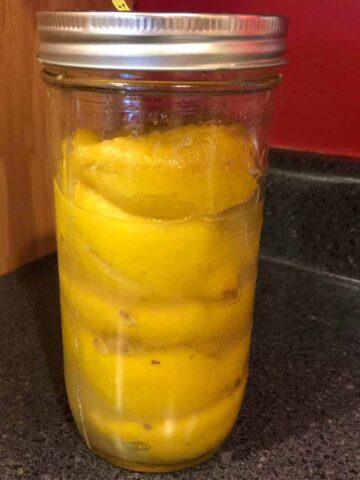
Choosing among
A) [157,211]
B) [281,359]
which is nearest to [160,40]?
[157,211]

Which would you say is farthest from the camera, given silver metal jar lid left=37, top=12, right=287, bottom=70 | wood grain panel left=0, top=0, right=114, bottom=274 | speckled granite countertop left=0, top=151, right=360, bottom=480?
wood grain panel left=0, top=0, right=114, bottom=274

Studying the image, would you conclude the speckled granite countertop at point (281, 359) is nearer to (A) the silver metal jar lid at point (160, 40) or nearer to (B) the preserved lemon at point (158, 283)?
(B) the preserved lemon at point (158, 283)

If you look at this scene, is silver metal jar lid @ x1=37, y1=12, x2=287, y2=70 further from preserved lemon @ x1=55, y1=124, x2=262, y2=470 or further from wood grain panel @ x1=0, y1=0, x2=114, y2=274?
wood grain panel @ x1=0, y1=0, x2=114, y2=274

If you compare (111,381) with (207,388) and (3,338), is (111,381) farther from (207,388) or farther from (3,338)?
(3,338)

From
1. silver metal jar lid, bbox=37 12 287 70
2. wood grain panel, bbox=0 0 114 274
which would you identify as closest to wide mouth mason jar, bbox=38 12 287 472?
silver metal jar lid, bbox=37 12 287 70

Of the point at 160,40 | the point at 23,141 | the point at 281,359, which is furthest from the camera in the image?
the point at 23,141

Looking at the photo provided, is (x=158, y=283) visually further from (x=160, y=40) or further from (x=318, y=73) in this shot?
(x=318, y=73)
